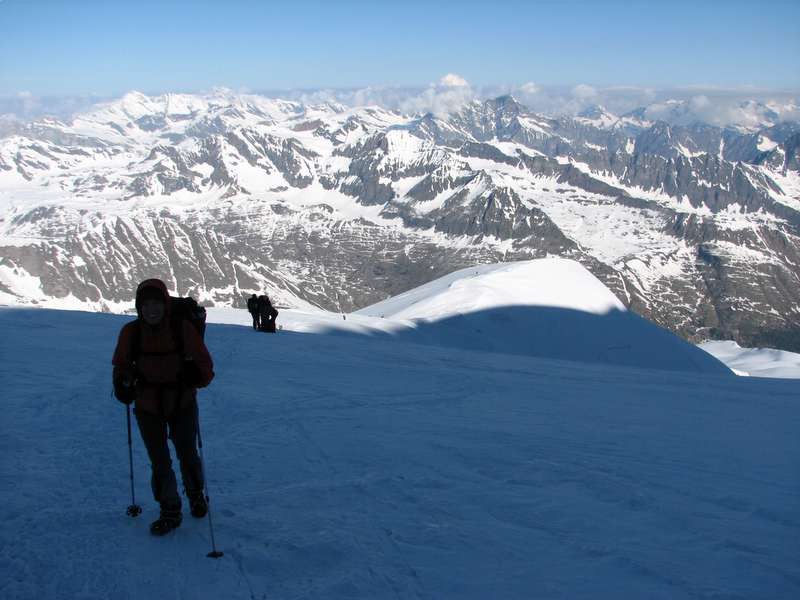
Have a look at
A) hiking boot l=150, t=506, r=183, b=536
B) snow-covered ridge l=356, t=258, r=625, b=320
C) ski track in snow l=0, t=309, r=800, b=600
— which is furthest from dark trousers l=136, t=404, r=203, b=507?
snow-covered ridge l=356, t=258, r=625, b=320

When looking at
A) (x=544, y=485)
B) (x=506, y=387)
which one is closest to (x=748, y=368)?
(x=506, y=387)

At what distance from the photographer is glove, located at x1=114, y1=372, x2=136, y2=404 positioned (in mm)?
6965

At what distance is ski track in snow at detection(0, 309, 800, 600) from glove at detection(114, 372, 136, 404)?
158 centimetres

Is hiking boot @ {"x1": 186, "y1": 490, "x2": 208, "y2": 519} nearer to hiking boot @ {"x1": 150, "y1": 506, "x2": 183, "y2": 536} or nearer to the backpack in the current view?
hiking boot @ {"x1": 150, "y1": 506, "x2": 183, "y2": 536}

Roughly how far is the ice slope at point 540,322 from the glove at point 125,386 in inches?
1468

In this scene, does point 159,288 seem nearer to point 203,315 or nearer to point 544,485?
point 203,315

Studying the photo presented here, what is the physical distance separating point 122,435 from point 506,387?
12.0 meters

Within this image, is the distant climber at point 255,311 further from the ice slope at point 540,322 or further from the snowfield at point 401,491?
the ice slope at point 540,322

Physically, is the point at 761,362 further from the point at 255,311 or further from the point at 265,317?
the point at 255,311

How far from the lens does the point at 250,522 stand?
7645 mm

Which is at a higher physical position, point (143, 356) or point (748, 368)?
point (143, 356)

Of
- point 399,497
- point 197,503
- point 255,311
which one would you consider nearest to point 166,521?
point 197,503

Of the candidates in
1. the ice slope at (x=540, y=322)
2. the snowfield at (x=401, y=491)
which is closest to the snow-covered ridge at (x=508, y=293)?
the ice slope at (x=540, y=322)

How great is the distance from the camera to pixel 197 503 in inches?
300
